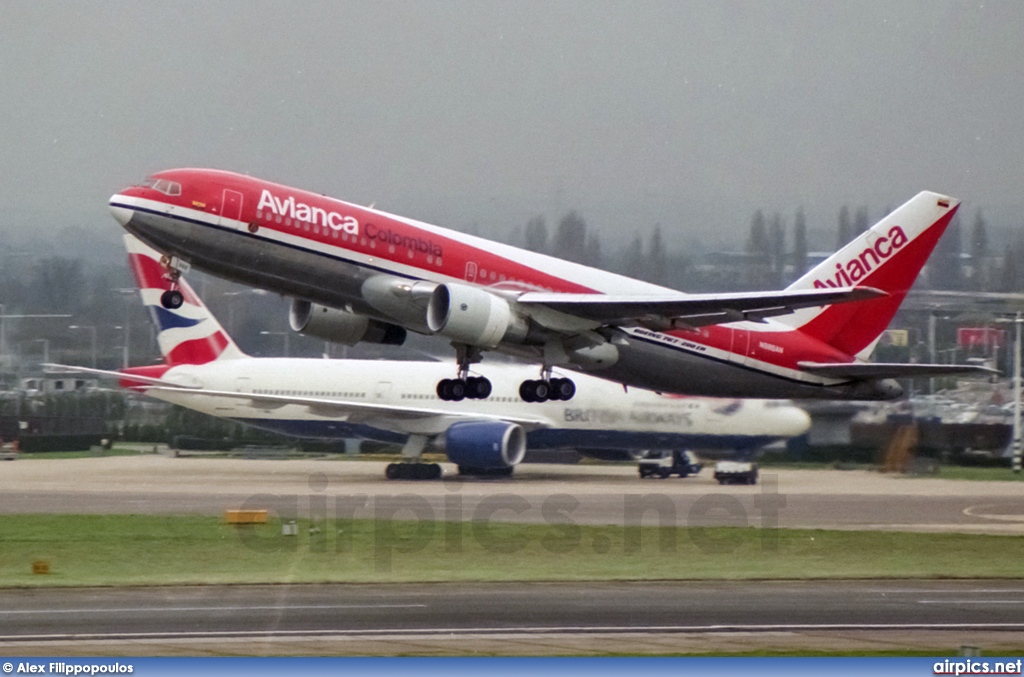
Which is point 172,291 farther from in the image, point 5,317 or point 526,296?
point 5,317

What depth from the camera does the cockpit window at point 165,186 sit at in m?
26.5

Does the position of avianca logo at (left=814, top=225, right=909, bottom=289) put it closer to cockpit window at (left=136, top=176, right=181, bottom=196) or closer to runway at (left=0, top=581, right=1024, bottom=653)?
runway at (left=0, top=581, right=1024, bottom=653)

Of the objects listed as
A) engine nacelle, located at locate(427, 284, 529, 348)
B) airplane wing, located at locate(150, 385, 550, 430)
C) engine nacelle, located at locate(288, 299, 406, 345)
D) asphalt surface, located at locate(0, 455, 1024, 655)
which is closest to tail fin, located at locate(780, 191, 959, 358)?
asphalt surface, located at locate(0, 455, 1024, 655)

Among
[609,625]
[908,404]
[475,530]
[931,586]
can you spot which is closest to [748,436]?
[908,404]

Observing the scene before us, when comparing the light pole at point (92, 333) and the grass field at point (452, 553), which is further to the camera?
the light pole at point (92, 333)

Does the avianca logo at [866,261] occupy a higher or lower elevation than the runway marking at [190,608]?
higher

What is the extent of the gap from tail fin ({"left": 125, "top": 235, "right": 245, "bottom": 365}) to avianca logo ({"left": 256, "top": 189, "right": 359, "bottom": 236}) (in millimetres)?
16877

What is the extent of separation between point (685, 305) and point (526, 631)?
12.0m

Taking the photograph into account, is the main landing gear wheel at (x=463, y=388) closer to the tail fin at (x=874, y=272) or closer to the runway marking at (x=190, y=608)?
the tail fin at (x=874, y=272)

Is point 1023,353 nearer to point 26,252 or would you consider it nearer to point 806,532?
point 806,532

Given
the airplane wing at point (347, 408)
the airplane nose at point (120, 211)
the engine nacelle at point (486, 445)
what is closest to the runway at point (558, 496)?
the engine nacelle at point (486, 445)

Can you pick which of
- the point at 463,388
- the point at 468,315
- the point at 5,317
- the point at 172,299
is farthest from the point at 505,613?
the point at 5,317

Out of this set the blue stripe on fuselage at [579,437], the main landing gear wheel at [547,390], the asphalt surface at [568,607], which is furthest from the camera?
the blue stripe on fuselage at [579,437]

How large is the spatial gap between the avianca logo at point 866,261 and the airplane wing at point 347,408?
1143 cm
